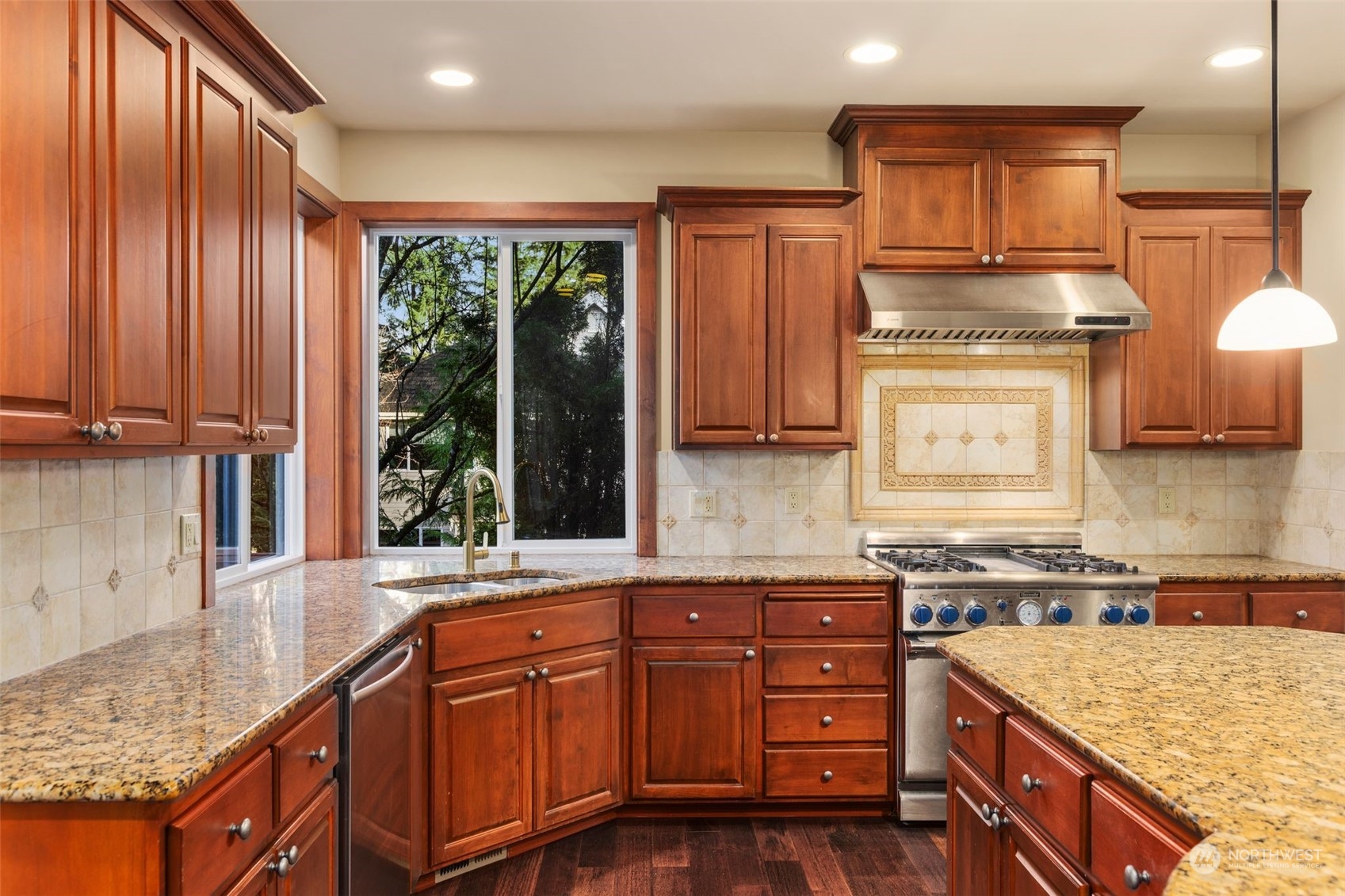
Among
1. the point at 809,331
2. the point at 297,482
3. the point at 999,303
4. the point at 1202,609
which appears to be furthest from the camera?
the point at 297,482

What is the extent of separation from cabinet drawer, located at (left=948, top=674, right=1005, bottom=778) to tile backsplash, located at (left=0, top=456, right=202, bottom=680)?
2.01 m

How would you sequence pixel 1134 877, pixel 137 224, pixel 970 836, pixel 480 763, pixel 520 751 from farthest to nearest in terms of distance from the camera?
1. pixel 520 751
2. pixel 480 763
3. pixel 970 836
4. pixel 137 224
5. pixel 1134 877

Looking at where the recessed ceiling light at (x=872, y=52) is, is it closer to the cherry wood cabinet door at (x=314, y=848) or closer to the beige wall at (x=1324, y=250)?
the beige wall at (x=1324, y=250)

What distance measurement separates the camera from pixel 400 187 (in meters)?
3.61

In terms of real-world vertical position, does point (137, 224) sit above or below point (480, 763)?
above

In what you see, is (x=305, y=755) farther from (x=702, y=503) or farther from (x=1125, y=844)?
(x=702, y=503)

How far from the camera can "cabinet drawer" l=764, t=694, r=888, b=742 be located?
312cm

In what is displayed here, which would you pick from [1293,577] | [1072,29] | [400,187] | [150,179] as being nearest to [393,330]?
[400,187]

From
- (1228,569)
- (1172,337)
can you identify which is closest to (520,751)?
(1228,569)

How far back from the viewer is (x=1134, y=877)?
1.24 meters

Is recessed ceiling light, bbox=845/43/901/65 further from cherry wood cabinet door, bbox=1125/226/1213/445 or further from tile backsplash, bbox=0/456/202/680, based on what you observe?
tile backsplash, bbox=0/456/202/680

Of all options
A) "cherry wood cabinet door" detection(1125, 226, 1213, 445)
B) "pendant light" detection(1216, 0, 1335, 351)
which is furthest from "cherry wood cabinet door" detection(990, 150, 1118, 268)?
"pendant light" detection(1216, 0, 1335, 351)

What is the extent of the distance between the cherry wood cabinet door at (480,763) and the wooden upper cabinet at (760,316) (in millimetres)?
1208

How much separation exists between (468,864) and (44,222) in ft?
7.30
